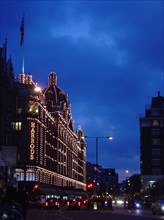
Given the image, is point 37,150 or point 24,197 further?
point 37,150

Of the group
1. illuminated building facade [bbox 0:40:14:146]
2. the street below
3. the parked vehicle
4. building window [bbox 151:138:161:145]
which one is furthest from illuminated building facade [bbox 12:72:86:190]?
the parked vehicle

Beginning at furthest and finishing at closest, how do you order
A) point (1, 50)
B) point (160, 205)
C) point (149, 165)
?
point (149, 165), point (1, 50), point (160, 205)

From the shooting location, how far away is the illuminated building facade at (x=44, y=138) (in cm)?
11194

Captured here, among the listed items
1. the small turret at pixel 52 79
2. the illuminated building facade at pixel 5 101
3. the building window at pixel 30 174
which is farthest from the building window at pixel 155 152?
the illuminated building facade at pixel 5 101

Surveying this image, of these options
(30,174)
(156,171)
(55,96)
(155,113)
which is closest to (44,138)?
(30,174)

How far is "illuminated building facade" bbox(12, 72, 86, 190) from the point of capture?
367 feet

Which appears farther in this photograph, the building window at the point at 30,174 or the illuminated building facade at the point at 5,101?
the building window at the point at 30,174

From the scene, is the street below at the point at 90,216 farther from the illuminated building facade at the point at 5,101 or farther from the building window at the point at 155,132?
the building window at the point at 155,132

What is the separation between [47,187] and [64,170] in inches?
1350

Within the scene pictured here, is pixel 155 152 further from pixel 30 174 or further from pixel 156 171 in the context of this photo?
pixel 30 174

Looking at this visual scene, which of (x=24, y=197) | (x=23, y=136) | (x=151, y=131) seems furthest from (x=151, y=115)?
(x=24, y=197)

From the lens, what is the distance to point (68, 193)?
15450 centimetres

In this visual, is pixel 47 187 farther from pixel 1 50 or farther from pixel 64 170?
pixel 1 50

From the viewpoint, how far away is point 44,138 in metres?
126
